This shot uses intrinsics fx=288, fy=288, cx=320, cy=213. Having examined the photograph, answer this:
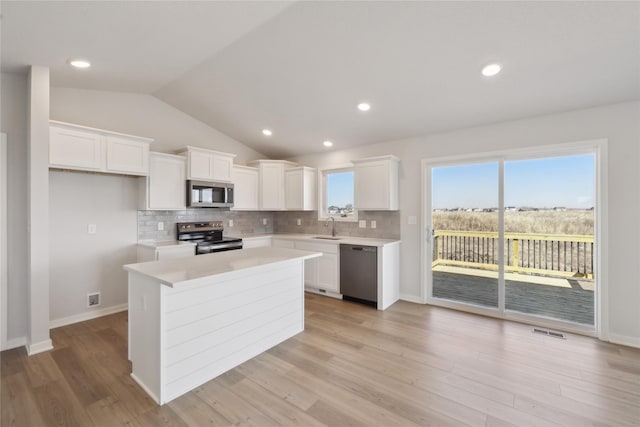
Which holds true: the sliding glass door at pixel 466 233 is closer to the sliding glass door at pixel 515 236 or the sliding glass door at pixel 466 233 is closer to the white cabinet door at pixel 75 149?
the sliding glass door at pixel 515 236

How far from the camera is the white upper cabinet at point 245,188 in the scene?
4785 mm

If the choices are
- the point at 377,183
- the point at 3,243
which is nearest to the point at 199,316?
the point at 3,243

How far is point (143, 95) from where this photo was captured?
3.98m

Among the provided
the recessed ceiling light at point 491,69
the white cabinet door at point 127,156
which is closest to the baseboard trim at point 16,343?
the white cabinet door at point 127,156

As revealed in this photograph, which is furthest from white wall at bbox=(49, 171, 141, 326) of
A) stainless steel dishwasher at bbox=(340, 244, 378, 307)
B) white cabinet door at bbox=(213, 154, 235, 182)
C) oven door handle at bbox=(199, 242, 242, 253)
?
stainless steel dishwasher at bbox=(340, 244, 378, 307)

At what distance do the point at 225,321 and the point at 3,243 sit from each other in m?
2.30

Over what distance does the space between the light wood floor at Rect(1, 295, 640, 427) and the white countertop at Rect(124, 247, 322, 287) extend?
2.85ft

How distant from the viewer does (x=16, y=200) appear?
277 centimetres

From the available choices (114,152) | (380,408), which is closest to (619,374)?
(380,408)

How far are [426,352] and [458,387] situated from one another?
0.53 meters

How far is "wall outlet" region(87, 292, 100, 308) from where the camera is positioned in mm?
3498

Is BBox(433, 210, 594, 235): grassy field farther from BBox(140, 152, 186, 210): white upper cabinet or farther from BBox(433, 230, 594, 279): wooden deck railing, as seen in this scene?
BBox(140, 152, 186, 210): white upper cabinet

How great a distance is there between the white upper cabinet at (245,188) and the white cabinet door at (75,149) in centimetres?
179

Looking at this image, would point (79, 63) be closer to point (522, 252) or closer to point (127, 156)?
point (127, 156)
